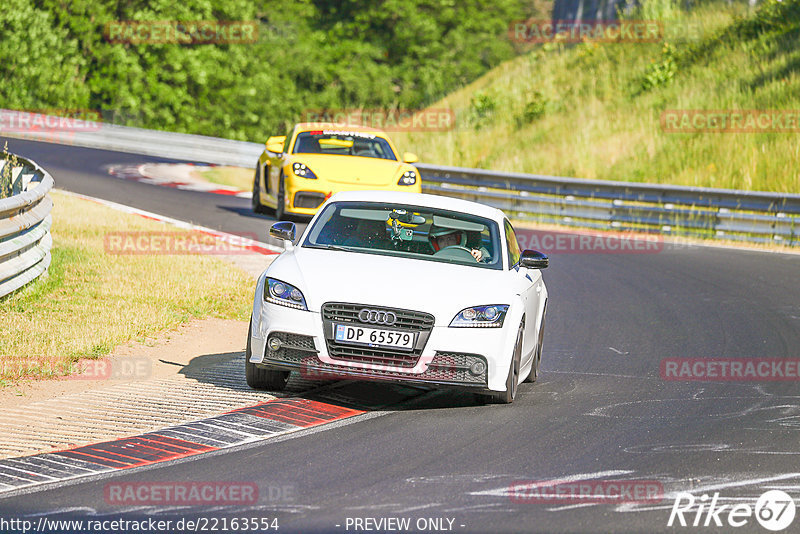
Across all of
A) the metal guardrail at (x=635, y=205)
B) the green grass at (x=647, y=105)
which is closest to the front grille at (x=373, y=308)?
the metal guardrail at (x=635, y=205)

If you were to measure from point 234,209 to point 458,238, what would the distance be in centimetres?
1393

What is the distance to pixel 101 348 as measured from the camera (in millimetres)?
10617

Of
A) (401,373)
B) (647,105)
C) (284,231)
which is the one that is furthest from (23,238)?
(647,105)

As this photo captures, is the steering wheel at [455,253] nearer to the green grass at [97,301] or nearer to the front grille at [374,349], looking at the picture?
the front grille at [374,349]

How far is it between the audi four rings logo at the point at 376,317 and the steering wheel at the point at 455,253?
119 centimetres

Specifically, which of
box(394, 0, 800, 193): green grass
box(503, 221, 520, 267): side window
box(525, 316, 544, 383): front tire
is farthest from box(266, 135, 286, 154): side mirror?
box(525, 316, 544, 383): front tire

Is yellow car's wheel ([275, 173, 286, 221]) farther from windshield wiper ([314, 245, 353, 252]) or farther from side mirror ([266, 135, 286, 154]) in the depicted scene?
windshield wiper ([314, 245, 353, 252])

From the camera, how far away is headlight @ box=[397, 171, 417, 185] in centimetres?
1977

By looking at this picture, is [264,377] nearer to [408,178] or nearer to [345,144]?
[408,178]

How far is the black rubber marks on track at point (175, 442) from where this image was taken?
6.80 meters

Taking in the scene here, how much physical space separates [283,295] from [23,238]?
15.8ft

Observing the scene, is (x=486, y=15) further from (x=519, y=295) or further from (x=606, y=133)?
(x=519, y=295)

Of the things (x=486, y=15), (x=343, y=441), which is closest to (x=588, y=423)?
(x=343, y=441)

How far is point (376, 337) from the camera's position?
8367 mm
